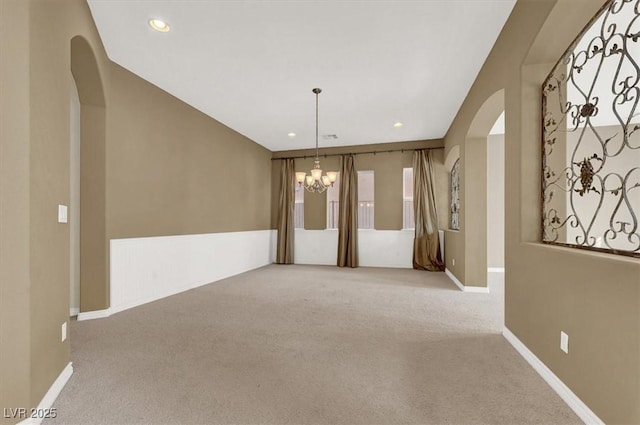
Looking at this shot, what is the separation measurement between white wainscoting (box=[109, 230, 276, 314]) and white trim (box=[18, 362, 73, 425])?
1475 millimetres

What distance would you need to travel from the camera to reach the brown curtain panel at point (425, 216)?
6.29 meters

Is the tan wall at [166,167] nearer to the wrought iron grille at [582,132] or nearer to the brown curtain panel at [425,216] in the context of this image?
the brown curtain panel at [425,216]

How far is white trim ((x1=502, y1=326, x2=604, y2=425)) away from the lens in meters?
1.58

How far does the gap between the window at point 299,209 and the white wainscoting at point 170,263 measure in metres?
1.52

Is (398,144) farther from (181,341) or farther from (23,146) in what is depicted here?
(23,146)

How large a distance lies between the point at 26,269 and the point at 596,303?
295 cm

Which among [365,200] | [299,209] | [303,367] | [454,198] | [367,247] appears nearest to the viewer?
[303,367]

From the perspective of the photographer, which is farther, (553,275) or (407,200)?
(407,200)

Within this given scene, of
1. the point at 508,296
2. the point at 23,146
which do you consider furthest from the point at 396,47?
the point at 23,146

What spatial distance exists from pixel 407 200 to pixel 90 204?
579 cm

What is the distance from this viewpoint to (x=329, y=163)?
7.18 m

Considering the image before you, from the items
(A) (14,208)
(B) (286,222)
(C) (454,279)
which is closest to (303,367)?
(A) (14,208)

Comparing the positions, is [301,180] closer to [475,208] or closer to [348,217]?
[348,217]

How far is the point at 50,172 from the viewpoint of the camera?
1.81 metres
